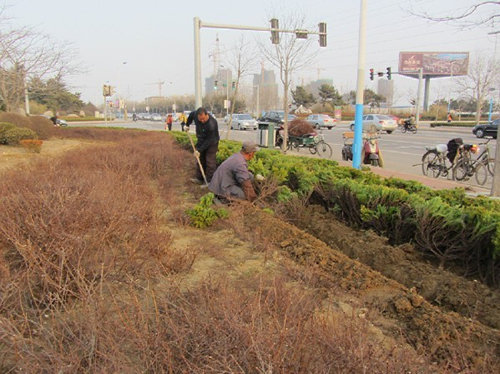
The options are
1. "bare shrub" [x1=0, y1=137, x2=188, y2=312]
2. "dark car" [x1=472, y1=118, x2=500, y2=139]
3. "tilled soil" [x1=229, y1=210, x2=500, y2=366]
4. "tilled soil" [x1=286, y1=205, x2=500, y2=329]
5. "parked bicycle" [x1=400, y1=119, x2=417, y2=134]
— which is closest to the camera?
"tilled soil" [x1=229, y1=210, x2=500, y2=366]

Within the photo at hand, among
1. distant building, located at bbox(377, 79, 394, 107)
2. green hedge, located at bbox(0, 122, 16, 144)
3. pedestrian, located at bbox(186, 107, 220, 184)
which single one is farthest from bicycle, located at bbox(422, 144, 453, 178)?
distant building, located at bbox(377, 79, 394, 107)

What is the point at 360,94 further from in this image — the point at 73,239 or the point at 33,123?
the point at 33,123

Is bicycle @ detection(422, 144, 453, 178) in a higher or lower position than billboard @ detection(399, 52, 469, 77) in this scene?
lower

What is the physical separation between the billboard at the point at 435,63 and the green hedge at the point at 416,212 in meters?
62.0

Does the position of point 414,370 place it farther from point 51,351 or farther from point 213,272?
point 213,272

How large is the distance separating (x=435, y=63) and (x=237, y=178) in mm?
66280

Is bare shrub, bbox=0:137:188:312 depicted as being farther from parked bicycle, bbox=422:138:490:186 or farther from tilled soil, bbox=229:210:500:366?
parked bicycle, bbox=422:138:490:186

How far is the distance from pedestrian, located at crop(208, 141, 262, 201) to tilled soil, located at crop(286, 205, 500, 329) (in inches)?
35.0

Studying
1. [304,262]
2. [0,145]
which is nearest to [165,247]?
[304,262]

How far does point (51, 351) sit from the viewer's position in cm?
188

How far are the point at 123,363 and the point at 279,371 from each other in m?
0.72

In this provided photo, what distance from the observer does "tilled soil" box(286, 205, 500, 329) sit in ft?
9.88

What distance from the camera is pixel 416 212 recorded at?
3.98 m

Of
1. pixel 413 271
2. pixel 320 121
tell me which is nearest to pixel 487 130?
pixel 320 121
